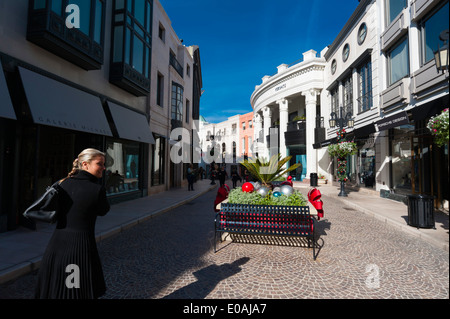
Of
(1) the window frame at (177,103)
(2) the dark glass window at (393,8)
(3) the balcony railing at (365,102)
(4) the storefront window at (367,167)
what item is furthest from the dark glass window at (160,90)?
(4) the storefront window at (367,167)

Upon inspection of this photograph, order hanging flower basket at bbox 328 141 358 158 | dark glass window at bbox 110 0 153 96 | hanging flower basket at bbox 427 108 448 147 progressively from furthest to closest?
hanging flower basket at bbox 328 141 358 158 < dark glass window at bbox 110 0 153 96 < hanging flower basket at bbox 427 108 448 147

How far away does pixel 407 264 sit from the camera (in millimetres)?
3986

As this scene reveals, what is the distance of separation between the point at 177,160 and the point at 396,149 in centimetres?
1463

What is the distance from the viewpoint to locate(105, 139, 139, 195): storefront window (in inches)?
404

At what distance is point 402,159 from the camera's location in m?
11.4

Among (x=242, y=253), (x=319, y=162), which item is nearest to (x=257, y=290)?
(x=242, y=253)

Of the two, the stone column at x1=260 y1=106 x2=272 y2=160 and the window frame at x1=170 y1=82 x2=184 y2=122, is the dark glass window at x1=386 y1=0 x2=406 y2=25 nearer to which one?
the window frame at x1=170 y1=82 x2=184 y2=122

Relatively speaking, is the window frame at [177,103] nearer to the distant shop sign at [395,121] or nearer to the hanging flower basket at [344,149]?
the hanging flower basket at [344,149]

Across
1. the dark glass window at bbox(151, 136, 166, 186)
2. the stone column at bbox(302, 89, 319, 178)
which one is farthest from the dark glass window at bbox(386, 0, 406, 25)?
the dark glass window at bbox(151, 136, 166, 186)

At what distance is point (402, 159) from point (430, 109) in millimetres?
4213

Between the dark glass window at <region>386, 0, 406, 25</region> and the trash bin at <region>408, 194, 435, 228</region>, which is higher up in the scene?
the dark glass window at <region>386, 0, 406, 25</region>

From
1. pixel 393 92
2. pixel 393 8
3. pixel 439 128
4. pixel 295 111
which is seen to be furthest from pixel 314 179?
pixel 439 128
